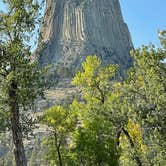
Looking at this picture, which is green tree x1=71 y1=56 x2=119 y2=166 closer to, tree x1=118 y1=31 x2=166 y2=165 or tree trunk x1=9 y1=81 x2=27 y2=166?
tree x1=118 y1=31 x2=166 y2=165

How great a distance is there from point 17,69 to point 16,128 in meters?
3.96

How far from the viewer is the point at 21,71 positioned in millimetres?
25547

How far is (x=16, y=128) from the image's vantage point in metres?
24.5

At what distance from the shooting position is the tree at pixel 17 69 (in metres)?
24.8

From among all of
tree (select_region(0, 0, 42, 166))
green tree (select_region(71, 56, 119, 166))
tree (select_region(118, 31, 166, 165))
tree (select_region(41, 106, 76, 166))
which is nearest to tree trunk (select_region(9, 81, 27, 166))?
tree (select_region(0, 0, 42, 166))

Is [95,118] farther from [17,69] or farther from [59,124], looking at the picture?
[17,69]

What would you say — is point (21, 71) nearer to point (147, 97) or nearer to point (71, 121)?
point (147, 97)

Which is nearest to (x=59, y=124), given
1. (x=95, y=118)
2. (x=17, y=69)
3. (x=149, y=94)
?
(x=95, y=118)

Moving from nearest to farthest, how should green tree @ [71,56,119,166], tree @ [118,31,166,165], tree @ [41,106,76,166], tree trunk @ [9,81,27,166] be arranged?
tree trunk @ [9,81,27,166] < tree @ [118,31,166,165] < green tree @ [71,56,119,166] < tree @ [41,106,76,166]

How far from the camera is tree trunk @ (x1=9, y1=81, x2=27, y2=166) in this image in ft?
77.8

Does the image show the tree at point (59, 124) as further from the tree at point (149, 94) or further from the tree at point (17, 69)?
the tree at point (17, 69)

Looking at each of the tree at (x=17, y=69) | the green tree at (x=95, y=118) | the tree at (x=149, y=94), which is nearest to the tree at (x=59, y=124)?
the green tree at (x=95, y=118)

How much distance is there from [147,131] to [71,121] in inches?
700

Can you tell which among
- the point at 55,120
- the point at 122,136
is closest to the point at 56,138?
the point at 55,120
